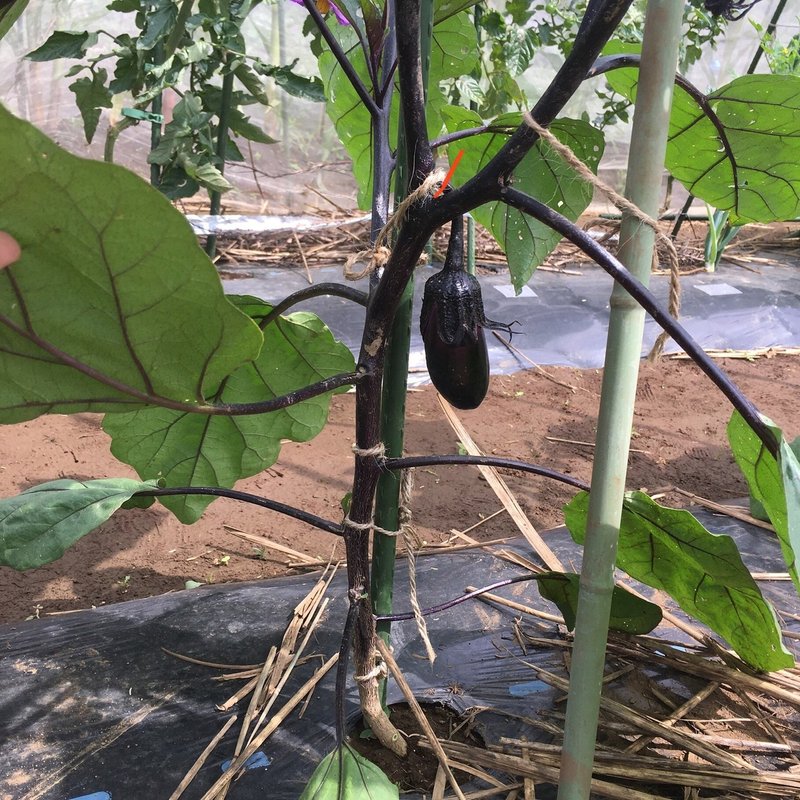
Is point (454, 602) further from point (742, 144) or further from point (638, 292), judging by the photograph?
point (742, 144)

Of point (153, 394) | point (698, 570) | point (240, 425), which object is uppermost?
point (153, 394)

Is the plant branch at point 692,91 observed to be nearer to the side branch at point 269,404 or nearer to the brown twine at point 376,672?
the side branch at point 269,404

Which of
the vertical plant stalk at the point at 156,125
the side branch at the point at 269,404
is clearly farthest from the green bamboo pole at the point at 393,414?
the vertical plant stalk at the point at 156,125

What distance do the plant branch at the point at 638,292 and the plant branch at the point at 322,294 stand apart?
17 centimetres

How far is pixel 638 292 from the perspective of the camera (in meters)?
0.46

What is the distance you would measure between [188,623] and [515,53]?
2399 millimetres

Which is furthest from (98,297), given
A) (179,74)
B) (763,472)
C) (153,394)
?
(179,74)

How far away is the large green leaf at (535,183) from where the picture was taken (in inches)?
31.1

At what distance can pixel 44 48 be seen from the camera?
2174 millimetres

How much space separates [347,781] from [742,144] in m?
0.72

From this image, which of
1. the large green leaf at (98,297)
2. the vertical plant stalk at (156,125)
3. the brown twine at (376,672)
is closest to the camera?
the large green leaf at (98,297)

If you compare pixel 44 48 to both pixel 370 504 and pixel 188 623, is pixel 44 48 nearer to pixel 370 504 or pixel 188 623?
pixel 188 623

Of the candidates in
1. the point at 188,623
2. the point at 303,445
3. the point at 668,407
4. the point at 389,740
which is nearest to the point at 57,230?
the point at 389,740

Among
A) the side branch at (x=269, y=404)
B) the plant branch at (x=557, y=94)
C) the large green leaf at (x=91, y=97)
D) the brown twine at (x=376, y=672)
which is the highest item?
the large green leaf at (x=91, y=97)
